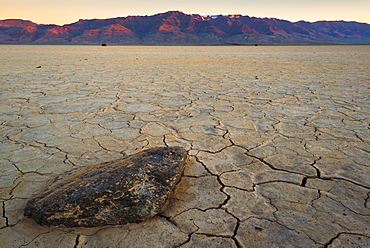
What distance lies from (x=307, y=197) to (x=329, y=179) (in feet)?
0.93

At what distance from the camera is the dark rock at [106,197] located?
3.81 ft

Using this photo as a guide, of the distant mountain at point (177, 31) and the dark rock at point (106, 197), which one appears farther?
the distant mountain at point (177, 31)

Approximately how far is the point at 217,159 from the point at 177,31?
127 m

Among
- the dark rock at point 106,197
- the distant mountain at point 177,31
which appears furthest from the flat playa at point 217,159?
the distant mountain at point 177,31

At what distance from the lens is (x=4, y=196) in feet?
4.54

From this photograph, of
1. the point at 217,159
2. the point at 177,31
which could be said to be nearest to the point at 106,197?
the point at 217,159

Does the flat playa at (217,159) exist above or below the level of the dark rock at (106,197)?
below

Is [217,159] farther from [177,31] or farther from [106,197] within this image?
[177,31]

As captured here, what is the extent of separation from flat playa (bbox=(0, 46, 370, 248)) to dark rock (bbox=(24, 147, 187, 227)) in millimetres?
44

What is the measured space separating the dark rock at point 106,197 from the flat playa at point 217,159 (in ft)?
0.15

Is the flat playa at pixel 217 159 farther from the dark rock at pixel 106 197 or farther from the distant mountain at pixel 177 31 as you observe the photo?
the distant mountain at pixel 177 31

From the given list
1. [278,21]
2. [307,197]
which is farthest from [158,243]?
[278,21]

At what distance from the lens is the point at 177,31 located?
120562 mm

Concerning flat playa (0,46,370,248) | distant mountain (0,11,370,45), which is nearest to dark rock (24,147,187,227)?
flat playa (0,46,370,248)
